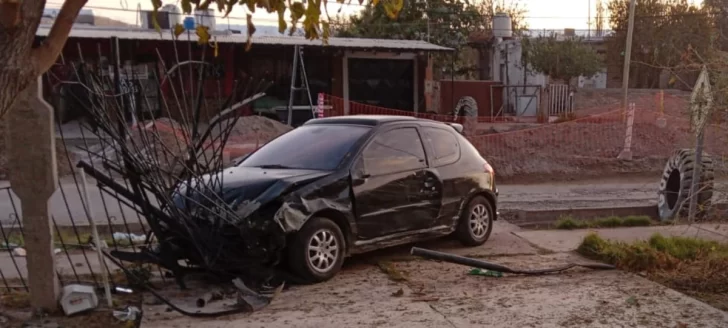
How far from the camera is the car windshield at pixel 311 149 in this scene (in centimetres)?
768

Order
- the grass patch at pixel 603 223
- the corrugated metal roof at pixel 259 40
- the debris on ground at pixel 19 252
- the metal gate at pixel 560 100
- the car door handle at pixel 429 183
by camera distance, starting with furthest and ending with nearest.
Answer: the metal gate at pixel 560 100 < the corrugated metal roof at pixel 259 40 < the grass patch at pixel 603 223 < the car door handle at pixel 429 183 < the debris on ground at pixel 19 252

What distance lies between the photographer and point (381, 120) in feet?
27.1

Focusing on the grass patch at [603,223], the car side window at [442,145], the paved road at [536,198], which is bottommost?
the paved road at [536,198]

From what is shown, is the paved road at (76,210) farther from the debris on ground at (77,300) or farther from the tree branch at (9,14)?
the tree branch at (9,14)

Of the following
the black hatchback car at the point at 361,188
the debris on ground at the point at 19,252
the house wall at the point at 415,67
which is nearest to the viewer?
the black hatchback car at the point at 361,188

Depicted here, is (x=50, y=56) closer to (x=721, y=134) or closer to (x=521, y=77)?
(x=721, y=134)

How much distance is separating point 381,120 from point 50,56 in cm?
469

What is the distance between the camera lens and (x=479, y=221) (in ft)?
29.7

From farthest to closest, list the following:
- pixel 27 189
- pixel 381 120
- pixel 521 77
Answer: pixel 521 77, pixel 381 120, pixel 27 189

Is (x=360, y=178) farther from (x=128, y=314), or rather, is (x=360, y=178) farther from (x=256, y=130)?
(x=256, y=130)

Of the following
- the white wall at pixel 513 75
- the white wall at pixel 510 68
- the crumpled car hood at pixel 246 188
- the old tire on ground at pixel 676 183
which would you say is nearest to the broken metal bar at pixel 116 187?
the crumpled car hood at pixel 246 188

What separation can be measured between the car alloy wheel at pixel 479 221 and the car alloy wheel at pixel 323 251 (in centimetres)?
230

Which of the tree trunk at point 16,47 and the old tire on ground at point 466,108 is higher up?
the tree trunk at point 16,47

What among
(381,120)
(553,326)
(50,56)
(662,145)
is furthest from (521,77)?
(50,56)
